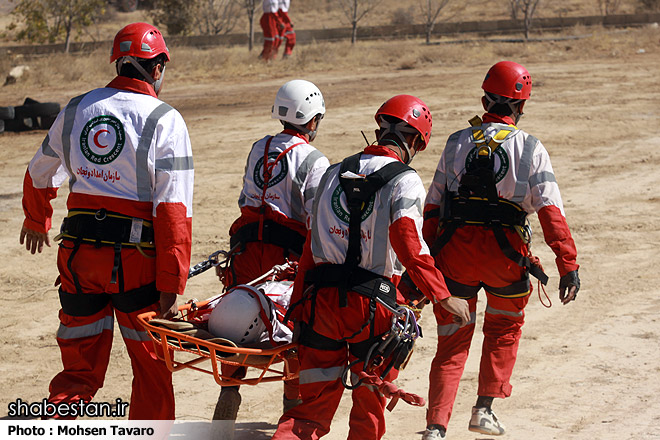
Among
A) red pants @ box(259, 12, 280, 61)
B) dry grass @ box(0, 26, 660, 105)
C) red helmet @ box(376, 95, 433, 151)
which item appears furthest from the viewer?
red pants @ box(259, 12, 280, 61)

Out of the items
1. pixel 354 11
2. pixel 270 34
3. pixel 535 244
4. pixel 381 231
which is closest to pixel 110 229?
pixel 381 231

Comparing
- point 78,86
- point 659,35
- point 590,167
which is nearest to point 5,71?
point 78,86

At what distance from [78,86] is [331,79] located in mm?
6411

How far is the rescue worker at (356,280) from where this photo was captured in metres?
4.44

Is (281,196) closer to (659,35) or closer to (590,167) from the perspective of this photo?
(590,167)

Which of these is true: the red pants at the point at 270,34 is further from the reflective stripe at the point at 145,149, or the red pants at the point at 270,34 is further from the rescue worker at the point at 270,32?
the reflective stripe at the point at 145,149

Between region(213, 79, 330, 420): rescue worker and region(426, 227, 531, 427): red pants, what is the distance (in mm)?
1028

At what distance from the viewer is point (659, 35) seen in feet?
83.1

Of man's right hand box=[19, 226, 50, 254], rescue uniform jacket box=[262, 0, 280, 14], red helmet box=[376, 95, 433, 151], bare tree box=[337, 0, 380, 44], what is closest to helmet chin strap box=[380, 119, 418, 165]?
red helmet box=[376, 95, 433, 151]

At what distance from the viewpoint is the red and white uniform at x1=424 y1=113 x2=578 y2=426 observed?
223 inches

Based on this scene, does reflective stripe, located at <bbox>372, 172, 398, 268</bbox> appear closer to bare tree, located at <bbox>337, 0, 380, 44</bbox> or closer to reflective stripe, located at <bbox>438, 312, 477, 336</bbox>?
reflective stripe, located at <bbox>438, 312, 477, 336</bbox>

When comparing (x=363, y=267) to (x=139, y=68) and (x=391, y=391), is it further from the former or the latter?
(x=139, y=68)

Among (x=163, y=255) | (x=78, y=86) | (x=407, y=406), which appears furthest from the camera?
(x=78, y=86)

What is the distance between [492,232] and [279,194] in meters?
1.46
